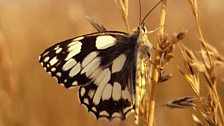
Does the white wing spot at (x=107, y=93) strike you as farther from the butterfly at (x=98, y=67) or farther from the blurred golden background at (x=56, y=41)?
the blurred golden background at (x=56, y=41)

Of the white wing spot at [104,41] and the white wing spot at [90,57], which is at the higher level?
the white wing spot at [104,41]

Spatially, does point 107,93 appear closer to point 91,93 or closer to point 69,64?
point 91,93

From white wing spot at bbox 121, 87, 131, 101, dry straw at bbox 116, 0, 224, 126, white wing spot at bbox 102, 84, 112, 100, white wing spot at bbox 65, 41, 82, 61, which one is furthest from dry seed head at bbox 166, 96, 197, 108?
white wing spot at bbox 65, 41, 82, 61

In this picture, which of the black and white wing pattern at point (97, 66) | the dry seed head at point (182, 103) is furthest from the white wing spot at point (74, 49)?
the dry seed head at point (182, 103)

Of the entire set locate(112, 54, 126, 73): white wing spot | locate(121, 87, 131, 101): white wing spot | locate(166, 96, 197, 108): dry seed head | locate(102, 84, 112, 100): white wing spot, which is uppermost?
locate(112, 54, 126, 73): white wing spot

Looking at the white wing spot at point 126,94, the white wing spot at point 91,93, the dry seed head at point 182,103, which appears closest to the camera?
the dry seed head at point 182,103

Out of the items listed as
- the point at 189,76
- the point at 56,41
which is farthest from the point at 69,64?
the point at 56,41

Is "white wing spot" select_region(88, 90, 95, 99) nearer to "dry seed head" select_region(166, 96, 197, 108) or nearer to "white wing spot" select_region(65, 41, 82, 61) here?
"white wing spot" select_region(65, 41, 82, 61)

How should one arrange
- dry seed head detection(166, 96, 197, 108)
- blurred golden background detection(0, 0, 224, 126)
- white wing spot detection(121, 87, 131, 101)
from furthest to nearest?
blurred golden background detection(0, 0, 224, 126) → white wing spot detection(121, 87, 131, 101) → dry seed head detection(166, 96, 197, 108)
